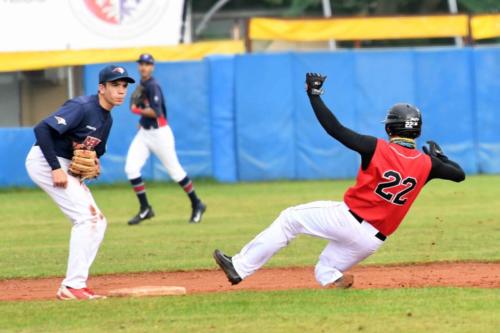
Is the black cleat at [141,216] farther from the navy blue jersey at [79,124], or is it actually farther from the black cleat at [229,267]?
the black cleat at [229,267]

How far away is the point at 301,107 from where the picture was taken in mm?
20453

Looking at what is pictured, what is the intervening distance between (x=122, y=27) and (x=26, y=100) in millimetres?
2454

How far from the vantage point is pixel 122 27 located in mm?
22016

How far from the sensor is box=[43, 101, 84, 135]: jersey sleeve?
8094 millimetres

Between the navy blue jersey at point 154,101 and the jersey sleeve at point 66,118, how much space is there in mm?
5795

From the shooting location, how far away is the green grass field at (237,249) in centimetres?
700

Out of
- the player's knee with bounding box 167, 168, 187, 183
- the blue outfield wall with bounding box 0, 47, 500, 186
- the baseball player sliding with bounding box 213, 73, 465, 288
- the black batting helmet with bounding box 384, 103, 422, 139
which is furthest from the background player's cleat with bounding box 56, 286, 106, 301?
the blue outfield wall with bounding box 0, 47, 500, 186

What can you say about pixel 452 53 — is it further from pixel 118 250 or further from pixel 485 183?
pixel 118 250

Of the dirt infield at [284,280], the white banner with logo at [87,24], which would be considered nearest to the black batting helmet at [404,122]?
the dirt infield at [284,280]

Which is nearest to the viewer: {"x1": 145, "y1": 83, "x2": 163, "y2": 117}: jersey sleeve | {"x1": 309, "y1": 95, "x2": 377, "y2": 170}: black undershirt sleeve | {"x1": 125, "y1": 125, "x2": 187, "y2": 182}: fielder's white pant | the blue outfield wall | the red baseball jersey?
{"x1": 309, "y1": 95, "x2": 377, "y2": 170}: black undershirt sleeve

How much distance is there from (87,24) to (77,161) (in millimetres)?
13949

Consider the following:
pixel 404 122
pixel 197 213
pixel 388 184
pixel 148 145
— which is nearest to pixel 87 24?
pixel 148 145

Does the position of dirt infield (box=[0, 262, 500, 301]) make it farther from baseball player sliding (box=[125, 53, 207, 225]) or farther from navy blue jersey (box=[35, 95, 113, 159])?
baseball player sliding (box=[125, 53, 207, 225])

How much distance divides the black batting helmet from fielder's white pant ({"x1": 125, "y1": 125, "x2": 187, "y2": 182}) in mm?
6444
